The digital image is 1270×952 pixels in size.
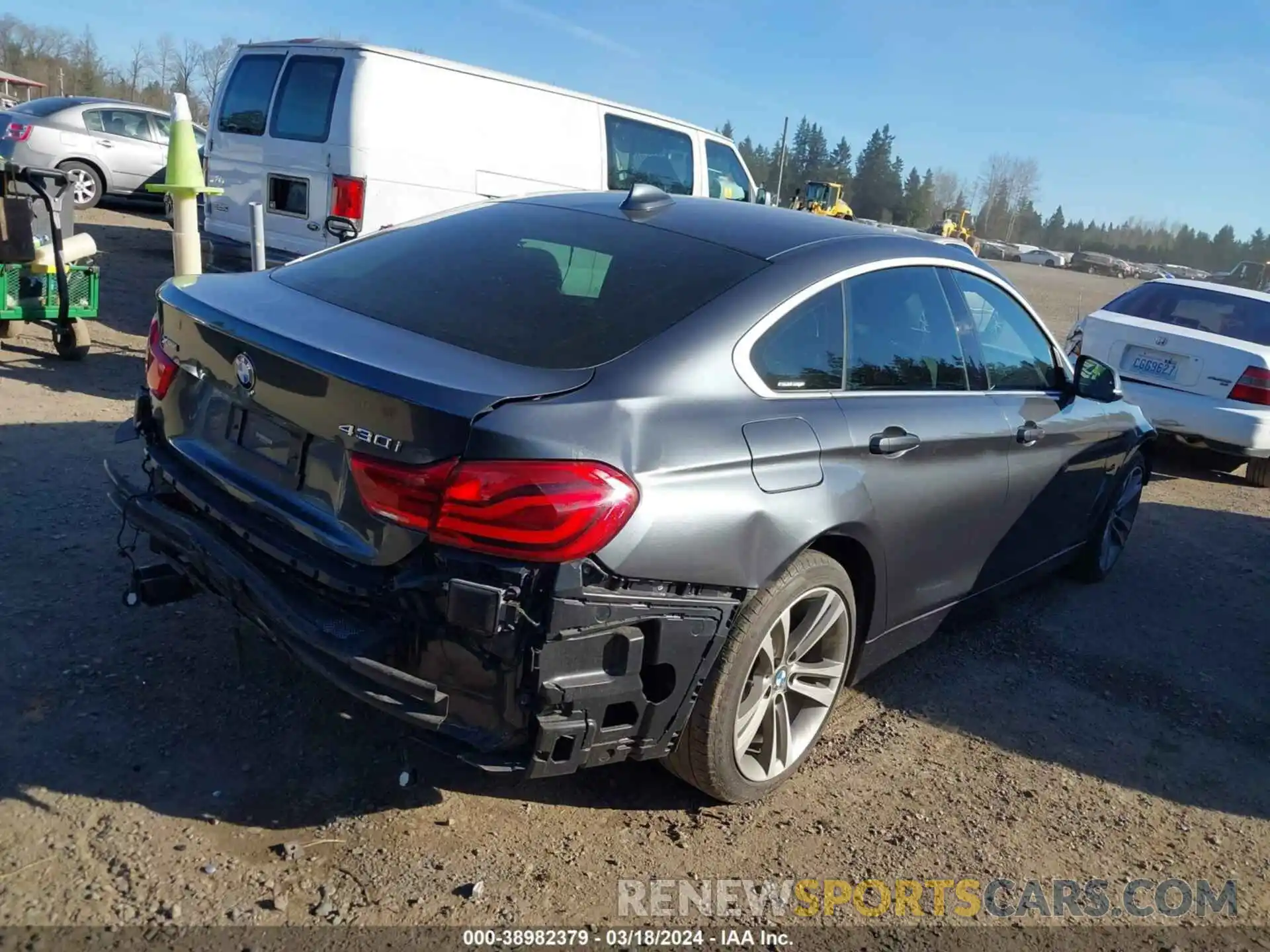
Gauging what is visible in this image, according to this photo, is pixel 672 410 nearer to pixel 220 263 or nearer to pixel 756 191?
pixel 220 263

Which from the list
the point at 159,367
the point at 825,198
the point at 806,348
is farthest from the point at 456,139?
the point at 825,198

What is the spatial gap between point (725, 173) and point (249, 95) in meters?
4.74

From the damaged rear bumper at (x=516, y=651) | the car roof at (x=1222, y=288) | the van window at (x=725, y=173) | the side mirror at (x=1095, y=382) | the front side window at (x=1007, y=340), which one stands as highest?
the van window at (x=725, y=173)

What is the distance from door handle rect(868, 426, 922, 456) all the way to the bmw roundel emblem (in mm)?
1842

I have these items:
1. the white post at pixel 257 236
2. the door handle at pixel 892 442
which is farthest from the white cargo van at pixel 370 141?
the door handle at pixel 892 442

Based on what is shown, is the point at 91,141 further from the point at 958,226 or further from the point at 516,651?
the point at 958,226

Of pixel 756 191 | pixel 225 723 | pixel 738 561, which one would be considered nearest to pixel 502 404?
pixel 738 561

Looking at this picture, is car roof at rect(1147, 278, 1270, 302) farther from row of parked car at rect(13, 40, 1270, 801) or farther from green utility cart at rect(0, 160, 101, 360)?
green utility cart at rect(0, 160, 101, 360)

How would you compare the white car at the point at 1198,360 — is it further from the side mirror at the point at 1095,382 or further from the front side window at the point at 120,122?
the front side window at the point at 120,122

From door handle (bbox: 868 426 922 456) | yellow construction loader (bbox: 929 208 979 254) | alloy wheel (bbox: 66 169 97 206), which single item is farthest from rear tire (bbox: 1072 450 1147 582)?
yellow construction loader (bbox: 929 208 979 254)

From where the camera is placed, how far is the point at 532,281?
3.07 meters

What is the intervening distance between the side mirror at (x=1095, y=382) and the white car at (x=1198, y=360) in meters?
2.65

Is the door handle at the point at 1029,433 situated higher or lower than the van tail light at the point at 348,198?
lower

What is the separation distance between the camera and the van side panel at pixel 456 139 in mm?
7430
